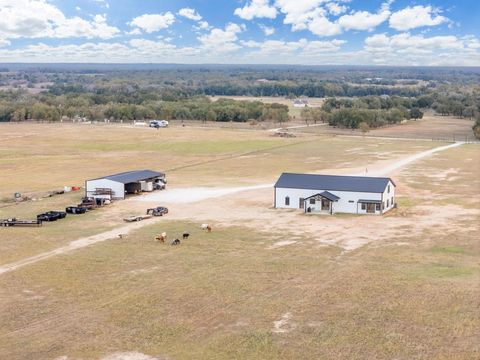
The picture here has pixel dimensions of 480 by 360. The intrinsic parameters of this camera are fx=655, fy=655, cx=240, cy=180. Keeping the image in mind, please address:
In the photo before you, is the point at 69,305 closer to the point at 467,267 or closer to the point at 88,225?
the point at 88,225

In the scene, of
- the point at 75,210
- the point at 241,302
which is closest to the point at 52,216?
the point at 75,210

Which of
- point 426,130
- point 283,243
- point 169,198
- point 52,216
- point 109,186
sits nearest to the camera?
point 283,243

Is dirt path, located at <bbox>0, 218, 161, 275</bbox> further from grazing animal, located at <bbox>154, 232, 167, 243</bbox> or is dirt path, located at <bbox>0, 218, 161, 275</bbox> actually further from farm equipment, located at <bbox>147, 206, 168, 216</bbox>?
grazing animal, located at <bbox>154, 232, 167, 243</bbox>

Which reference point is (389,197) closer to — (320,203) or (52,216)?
(320,203)

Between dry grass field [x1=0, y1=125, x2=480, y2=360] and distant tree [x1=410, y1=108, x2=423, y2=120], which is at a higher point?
distant tree [x1=410, y1=108, x2=423, y2=120]

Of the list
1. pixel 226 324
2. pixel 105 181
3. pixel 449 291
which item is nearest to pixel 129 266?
pixel 226 324

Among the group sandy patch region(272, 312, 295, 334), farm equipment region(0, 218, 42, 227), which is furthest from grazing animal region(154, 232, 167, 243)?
sandy patch region(272, 312, 295, 334)
